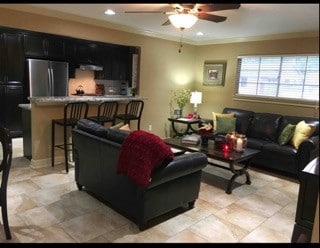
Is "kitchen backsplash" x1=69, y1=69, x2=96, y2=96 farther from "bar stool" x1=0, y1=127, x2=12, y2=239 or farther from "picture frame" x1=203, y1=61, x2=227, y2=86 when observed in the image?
"bar stool" x1=0, y1=127, x2=12, y2=239

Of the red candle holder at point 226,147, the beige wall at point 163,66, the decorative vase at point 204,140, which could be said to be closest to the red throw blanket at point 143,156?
the red candle holder at point 226,147

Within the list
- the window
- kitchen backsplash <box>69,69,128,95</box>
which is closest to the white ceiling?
the window

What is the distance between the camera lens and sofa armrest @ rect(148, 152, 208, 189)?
236 cm

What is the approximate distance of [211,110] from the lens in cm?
599

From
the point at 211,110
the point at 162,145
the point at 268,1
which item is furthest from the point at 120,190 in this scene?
the point at 211,110

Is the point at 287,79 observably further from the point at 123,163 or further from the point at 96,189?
the point at 96,189

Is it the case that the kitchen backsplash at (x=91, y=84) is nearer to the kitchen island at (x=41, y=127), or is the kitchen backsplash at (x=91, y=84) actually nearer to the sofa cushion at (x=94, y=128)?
the kitchen island at (x=41, y=127)

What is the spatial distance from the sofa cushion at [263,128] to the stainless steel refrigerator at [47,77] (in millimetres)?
3898

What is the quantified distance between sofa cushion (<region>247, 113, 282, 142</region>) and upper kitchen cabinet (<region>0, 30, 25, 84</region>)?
4400mm

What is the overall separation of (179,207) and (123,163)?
915 millimetres

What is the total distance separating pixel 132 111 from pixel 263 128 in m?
2.38

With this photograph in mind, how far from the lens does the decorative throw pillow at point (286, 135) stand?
353cm

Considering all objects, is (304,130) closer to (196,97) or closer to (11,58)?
(196,97)

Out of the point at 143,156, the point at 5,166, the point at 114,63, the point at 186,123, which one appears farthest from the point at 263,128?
the point at 114,63
